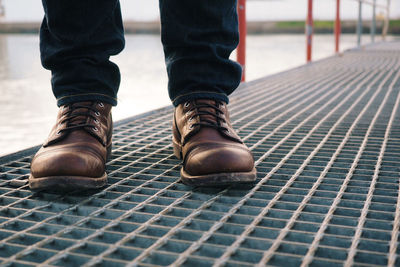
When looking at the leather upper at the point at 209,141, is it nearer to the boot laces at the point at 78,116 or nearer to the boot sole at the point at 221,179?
the boot sole at the point at 221,179

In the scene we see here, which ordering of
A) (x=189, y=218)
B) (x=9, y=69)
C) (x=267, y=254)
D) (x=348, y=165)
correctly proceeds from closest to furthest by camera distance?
1. (x=267, y=254)
2. (x=189, y=218)
3. (x=348, y=165)
4. (x=9, y=69)

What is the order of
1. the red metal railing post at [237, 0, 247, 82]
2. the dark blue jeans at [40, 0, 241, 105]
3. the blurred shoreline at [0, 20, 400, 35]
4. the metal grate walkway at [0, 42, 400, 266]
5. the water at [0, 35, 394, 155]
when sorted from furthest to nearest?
the blurred shoreline at [0, 20, 400, 35] → the red metal railing post at [237, 0, 247, 82] → the water at [0, 35, 394, 155] → the dark blue jeans at [40, 0, 241, 105] → the metal grate walkway at [0, 42, 400, 266]

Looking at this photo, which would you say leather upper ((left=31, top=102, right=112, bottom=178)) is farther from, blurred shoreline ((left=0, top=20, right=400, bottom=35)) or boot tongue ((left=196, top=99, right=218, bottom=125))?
blurred shoreline ((left=0, top=20, right=400, bottom=35))

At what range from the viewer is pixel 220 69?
103 cm

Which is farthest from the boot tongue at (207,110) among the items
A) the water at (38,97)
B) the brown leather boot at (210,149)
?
the water at (38,97)

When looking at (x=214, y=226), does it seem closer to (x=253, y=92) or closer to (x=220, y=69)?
(x=220, y=69)

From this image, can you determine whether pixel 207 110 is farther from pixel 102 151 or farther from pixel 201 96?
pixel 102 151

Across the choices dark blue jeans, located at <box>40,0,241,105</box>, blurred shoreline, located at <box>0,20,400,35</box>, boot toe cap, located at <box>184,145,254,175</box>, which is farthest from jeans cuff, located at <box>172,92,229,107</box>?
blurred shoreline, located at <box>0,20,400,35</box>

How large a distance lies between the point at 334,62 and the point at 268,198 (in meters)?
3.12

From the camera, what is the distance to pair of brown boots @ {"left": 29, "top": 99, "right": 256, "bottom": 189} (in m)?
0.87

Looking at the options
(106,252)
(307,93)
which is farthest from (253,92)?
(106,252)

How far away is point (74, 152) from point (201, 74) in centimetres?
31

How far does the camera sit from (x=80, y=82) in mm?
987

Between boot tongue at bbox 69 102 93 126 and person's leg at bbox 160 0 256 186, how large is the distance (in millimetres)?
197
